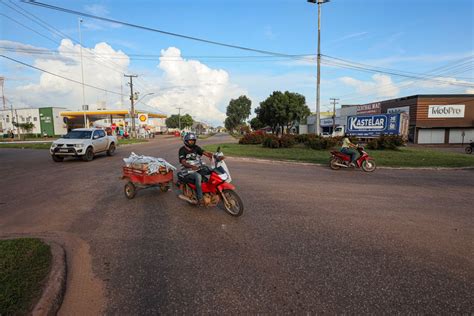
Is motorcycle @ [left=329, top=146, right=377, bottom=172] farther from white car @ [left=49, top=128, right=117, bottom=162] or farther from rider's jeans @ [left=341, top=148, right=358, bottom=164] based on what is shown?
white car @ [left=49, top=128, right=117, bottom=162]

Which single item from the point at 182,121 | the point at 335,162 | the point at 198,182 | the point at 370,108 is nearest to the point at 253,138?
the point at 335,162

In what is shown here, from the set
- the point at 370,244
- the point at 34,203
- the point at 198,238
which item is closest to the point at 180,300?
the point at 198,238

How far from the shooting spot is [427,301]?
8.85 feet

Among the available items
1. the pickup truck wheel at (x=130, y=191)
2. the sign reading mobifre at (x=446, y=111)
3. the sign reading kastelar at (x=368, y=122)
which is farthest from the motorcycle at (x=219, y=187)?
the sign reading mobifre at (x=446, y=111)

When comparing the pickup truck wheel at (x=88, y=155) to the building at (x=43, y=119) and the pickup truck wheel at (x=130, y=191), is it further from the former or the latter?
the building at (x=43, y=119)

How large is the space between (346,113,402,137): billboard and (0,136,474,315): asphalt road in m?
21.2

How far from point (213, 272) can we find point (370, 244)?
2421 mm

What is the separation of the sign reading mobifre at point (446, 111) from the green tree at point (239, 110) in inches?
2529

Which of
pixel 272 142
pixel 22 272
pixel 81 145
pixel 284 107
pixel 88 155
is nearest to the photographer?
pixel 22 272

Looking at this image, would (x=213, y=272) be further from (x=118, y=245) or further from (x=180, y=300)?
(x=118, y=245)

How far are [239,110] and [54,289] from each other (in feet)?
309

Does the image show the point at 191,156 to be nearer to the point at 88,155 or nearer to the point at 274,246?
the point at 274,246

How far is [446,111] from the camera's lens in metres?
37.5

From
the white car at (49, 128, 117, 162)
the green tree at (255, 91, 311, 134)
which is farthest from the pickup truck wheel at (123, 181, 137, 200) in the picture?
the green tree at (255, 91, 311, 134)
